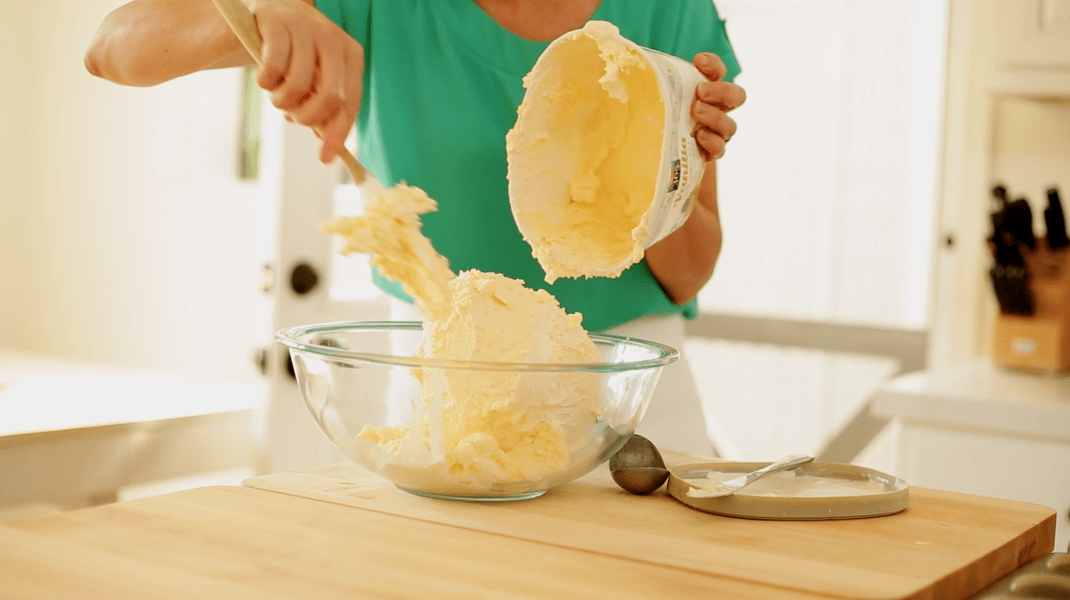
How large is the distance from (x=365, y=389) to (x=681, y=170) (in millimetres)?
299

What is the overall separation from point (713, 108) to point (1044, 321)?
154cm

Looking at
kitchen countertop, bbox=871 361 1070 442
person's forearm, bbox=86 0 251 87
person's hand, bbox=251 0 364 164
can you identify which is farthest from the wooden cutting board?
kitchen countertop, bbox=871 361 1070 442

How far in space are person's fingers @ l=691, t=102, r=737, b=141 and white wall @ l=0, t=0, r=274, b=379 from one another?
64.6 inches

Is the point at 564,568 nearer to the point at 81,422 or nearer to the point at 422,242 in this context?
the point at 422,242

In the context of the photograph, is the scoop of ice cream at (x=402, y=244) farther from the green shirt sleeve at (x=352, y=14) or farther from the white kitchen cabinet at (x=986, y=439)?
the white kitchen cabinet at (x=986, y=439)

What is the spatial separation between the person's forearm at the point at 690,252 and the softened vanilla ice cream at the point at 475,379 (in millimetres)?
342

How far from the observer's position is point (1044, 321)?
204 centimetres

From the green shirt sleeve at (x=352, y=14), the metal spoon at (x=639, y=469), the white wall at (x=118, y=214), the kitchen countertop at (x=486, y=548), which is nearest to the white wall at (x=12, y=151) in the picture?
the white wall at (x=118, y=214)

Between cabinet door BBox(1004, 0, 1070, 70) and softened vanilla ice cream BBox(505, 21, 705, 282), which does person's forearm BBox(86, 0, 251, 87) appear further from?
cabinet door BBox(1004, 0, 1070, 70)

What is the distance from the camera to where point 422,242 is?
752 millimetres

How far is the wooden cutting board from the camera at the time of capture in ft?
1.86

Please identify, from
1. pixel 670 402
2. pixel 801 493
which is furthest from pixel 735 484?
pixel 670 402

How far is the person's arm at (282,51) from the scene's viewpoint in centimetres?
76

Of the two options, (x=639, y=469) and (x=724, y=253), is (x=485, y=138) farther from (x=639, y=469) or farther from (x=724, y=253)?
(x=724, y=253)
